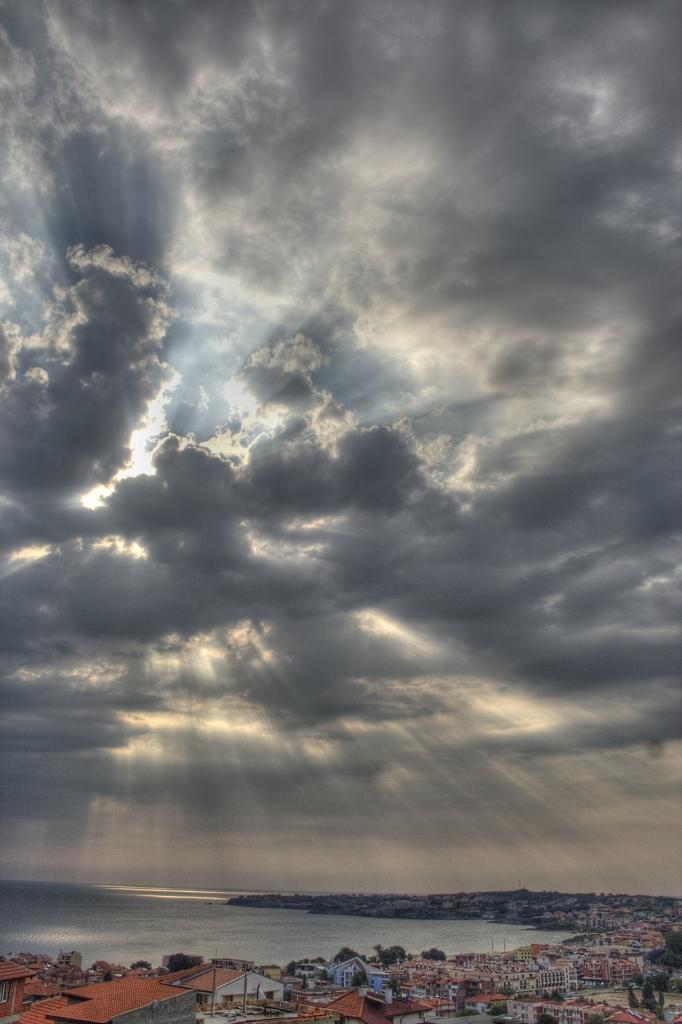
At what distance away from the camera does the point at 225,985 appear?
3284cm

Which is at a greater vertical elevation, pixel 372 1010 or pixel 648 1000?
pixel 372 1010

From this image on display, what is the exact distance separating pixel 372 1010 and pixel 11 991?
13742mm

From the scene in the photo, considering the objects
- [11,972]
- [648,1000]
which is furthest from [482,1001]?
[11,972]

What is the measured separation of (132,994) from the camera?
2025 cm

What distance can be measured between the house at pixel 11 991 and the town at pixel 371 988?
35mm

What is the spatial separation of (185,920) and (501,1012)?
172m

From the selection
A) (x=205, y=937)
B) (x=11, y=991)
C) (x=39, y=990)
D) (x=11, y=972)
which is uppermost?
(x=11, y=972)

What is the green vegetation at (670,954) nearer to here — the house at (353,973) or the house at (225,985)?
the house at (353,973)

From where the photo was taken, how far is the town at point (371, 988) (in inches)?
795

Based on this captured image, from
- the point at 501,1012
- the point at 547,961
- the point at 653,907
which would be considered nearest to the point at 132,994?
the point at 501,1012

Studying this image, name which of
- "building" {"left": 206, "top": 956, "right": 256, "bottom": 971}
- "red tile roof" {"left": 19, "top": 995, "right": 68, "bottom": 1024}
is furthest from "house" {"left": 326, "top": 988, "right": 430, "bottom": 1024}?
"building" {"left": 206, "top": 956, "right": 256, "bottom": 971}

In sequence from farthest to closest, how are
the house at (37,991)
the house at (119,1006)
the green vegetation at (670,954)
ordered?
the green vegetation at (670,954) < the house at (37,991) < the house at (119,1006)

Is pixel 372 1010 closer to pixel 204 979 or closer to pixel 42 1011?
pixel 204 979

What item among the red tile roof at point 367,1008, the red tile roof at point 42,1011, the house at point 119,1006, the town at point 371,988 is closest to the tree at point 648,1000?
the town at point 371,988
